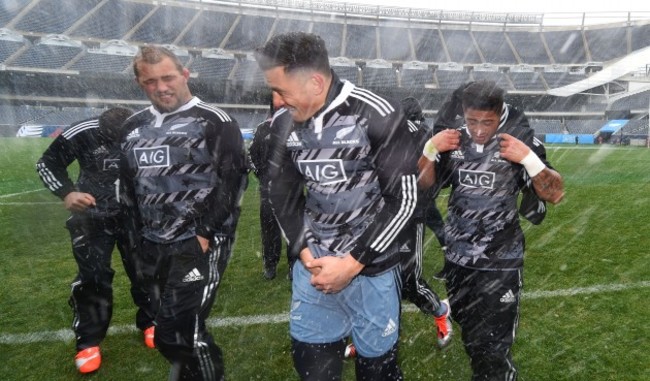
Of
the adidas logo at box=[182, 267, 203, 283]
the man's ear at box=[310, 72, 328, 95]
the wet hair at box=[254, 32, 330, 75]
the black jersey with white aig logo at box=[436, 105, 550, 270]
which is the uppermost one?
the wet hair at box=[254, 32, 330, 75]

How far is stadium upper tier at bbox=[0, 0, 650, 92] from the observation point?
4034 cm

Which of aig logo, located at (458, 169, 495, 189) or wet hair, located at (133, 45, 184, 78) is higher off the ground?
wet hair, located at (133, 45, 184, 78)

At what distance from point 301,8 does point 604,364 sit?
52610 millimetres

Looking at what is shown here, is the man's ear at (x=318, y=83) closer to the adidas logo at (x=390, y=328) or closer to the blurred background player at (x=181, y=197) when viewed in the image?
the blurred background player at (x=181, y=197)

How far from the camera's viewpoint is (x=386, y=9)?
54.3 meters

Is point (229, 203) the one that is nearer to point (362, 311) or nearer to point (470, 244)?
point (362, 311)

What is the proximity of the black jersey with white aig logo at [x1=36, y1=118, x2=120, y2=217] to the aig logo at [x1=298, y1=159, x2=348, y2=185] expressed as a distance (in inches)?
84.8

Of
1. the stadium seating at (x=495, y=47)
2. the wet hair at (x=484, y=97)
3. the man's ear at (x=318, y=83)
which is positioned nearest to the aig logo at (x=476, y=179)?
the wet hair at (x=484, y=97)

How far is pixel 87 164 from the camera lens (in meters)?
3.93

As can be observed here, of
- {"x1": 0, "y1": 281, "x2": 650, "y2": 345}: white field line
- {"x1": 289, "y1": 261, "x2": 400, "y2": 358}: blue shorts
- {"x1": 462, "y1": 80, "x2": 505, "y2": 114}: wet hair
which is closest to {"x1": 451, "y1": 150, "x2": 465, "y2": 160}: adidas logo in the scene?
{"x1": 462, "y1": 80, "x2": 505, "y2": 114}: wet hair

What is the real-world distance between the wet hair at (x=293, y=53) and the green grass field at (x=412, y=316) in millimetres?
2364

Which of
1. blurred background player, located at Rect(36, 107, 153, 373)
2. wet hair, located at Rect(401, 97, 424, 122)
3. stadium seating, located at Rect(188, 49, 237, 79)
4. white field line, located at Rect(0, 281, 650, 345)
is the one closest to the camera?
blurred background player, located at Rect(36, 107, 153, 373)

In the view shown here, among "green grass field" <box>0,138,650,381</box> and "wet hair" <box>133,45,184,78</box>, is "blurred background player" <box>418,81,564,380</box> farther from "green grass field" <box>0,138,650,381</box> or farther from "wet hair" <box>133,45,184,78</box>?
"wet hair" <box>133,45,184,78</box>

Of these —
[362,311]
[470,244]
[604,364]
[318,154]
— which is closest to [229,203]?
[318,154]
